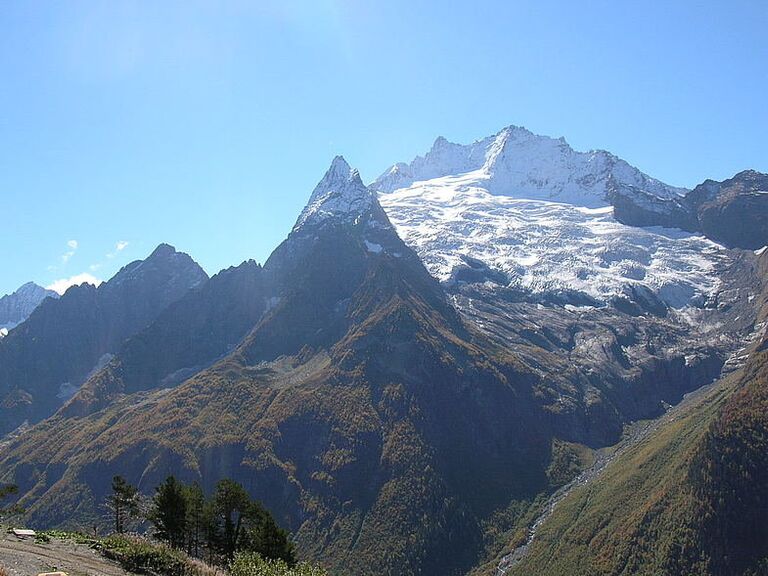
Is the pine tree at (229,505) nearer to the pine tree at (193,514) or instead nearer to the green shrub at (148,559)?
the pine tree at (193,514)

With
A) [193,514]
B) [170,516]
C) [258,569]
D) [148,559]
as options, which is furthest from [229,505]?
[258,569]

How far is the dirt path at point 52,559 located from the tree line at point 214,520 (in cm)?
2952

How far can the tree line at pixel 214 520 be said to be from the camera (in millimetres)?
82625

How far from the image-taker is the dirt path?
40.4 metres

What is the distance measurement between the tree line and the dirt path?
29518 mm

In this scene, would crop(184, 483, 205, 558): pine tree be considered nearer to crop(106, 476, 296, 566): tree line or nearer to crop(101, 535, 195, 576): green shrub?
crop(106, 476, 296, 566): tree line

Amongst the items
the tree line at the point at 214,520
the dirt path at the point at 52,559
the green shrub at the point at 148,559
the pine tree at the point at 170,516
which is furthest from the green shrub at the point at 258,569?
the pine tree at the point at 170,516

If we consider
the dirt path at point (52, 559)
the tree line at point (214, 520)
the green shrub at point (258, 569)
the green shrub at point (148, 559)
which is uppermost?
the dirt path at point (52, 559)

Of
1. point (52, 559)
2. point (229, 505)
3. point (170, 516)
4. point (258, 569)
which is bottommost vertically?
point (170, 516)

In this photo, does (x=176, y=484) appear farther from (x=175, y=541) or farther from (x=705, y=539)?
(x=705, y=539)

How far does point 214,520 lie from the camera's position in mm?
87562

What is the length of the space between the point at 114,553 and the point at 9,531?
1059cm

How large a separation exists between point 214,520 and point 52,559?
4523cm

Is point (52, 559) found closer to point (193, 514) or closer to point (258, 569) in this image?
point (258, 569)
